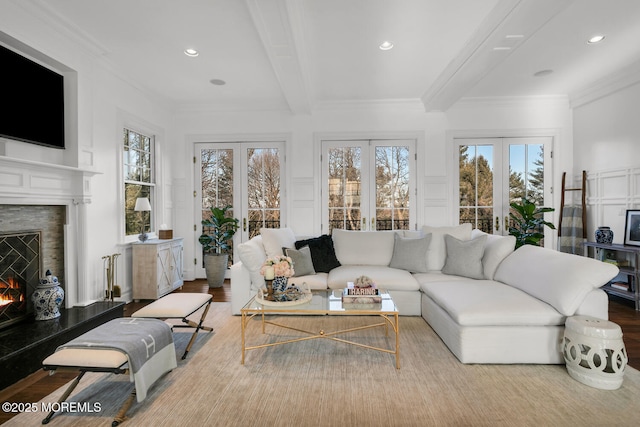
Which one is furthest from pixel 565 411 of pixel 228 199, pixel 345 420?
pixel 228 199

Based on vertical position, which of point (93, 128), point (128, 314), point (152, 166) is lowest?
point (128, 314)

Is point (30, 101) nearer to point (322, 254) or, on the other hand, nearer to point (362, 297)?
point (322, 254)

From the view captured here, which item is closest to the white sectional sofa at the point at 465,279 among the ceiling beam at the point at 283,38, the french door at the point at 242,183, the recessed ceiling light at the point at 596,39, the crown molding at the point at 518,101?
the french door at the point at 242,183

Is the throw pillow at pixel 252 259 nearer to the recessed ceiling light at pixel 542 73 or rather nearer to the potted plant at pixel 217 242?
the potted plant at pixel 217 242

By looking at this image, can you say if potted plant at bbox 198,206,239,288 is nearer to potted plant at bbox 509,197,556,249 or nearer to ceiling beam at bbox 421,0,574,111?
ceiling beam at bbox 421,0,574,111

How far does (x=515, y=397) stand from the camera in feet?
6.88

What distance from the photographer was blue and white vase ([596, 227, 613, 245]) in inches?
175

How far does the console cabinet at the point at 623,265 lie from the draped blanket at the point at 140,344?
4.95m

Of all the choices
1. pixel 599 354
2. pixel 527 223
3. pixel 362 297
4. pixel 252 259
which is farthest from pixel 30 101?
pixel 527 223

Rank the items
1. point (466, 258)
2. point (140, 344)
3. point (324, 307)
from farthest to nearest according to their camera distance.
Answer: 1. point (466, 258)
2. point (324, 307)
3. point (140, 344)

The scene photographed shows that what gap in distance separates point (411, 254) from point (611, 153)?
10.4 ft

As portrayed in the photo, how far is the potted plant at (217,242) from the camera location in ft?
16.9

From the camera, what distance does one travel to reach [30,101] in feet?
9.72

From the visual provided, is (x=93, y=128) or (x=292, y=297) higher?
(x=93, y=128)
